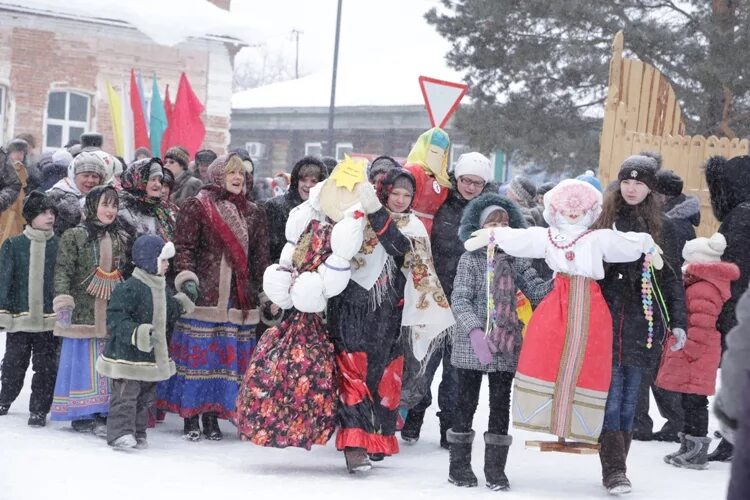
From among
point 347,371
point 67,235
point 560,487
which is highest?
point 67,235

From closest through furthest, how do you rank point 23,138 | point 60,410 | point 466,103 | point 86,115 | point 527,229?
point 527,229, point 60,410, point 23,138, point 466,103, point 86,115

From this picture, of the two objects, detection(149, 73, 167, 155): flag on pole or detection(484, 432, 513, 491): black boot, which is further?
detection(149, 73, 167, 155): flag on pole

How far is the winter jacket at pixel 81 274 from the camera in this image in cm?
759

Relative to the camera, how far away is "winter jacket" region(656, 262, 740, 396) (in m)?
7.49

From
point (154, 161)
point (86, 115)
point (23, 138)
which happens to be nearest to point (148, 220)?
point (154, 161)

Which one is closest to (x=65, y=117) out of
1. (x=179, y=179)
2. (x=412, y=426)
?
(x=179, y=179)

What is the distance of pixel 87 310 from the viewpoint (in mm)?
7664

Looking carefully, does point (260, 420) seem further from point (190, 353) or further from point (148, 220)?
point (148, 220)

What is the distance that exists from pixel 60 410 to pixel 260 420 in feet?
5.03

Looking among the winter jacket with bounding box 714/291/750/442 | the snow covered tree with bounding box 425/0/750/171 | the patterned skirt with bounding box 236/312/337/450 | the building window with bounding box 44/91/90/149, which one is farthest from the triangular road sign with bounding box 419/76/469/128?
the building window with bounding box 44/91/90/149

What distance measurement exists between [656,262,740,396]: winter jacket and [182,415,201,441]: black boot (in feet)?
9.16

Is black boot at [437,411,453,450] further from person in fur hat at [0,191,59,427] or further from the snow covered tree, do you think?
the snow covered tree

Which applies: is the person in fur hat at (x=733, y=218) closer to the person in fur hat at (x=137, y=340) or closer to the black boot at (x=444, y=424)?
the black boot at (x=444, y=424)

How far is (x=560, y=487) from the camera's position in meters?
6.80
